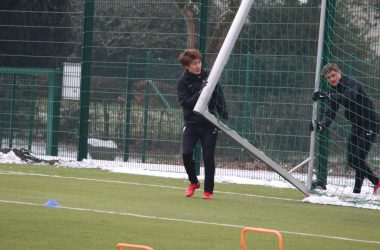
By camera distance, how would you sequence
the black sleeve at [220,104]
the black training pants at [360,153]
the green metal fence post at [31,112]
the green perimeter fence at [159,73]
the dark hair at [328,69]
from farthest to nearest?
1. the green metal fence post at [31,112]
2. the green perimeter fence at [159,73]
3. the black training pants at [360,153]
4. the dark hair at [328,69]
5. the black sleeve at [220,104]

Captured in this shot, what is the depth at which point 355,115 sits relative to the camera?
1330 centimetres

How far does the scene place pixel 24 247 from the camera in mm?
7664

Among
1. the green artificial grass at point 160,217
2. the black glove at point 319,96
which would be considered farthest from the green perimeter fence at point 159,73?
the green artificial grass at point 160,217

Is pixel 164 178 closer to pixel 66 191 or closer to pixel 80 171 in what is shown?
pixel 80 171

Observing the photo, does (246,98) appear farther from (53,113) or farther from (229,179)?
(53,113)

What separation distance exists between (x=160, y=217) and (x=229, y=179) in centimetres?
629

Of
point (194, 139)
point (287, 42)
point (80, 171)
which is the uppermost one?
point (287, 42)

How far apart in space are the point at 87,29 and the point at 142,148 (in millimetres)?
2454

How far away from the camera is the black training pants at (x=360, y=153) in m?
13.4

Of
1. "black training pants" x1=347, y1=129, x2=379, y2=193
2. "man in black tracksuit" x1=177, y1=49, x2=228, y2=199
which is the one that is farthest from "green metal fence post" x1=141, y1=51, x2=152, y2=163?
"black training pants" x1=347, y1=129, x2=379, y2=193

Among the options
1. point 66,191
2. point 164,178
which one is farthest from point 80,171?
point 66,191

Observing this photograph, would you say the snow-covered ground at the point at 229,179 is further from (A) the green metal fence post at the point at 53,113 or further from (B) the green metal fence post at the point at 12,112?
(B) the green metal fence post at the point at 12,112

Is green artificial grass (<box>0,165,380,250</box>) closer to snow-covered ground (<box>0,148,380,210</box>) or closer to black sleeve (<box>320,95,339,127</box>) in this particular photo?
snow-covered ground (<box>0,148,380,210</box>)

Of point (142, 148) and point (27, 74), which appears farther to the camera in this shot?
point (27, 74)
